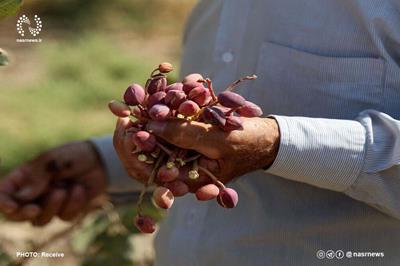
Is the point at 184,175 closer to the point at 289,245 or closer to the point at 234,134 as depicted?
the point at 234,134

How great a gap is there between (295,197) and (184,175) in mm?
381

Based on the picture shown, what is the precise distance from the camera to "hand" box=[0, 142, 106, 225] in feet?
6.13

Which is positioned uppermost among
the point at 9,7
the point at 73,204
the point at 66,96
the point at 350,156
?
the point at 9,7

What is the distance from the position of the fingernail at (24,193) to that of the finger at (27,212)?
0.9 inches

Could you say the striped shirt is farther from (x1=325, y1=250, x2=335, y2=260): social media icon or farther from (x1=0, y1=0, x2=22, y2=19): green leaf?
(x1=0, y1=0, x2=22, y2=19): green leaf

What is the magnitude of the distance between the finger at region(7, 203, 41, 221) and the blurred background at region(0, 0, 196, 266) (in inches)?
30.0

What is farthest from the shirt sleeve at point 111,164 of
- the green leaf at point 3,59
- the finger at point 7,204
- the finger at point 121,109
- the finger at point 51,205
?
the finger at point 121,109

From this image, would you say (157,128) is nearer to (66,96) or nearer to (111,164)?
(111,164)

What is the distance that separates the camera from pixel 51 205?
1.88 meters

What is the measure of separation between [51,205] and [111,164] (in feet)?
0.55

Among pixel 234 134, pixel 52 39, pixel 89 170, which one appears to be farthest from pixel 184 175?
pixel 52 39

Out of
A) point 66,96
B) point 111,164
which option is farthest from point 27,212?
point 66,96

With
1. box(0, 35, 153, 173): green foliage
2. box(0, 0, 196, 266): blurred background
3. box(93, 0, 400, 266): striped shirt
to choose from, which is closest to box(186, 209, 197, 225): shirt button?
box(93, 0, 400, 266): striped shirt

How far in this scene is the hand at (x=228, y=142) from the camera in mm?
1159
